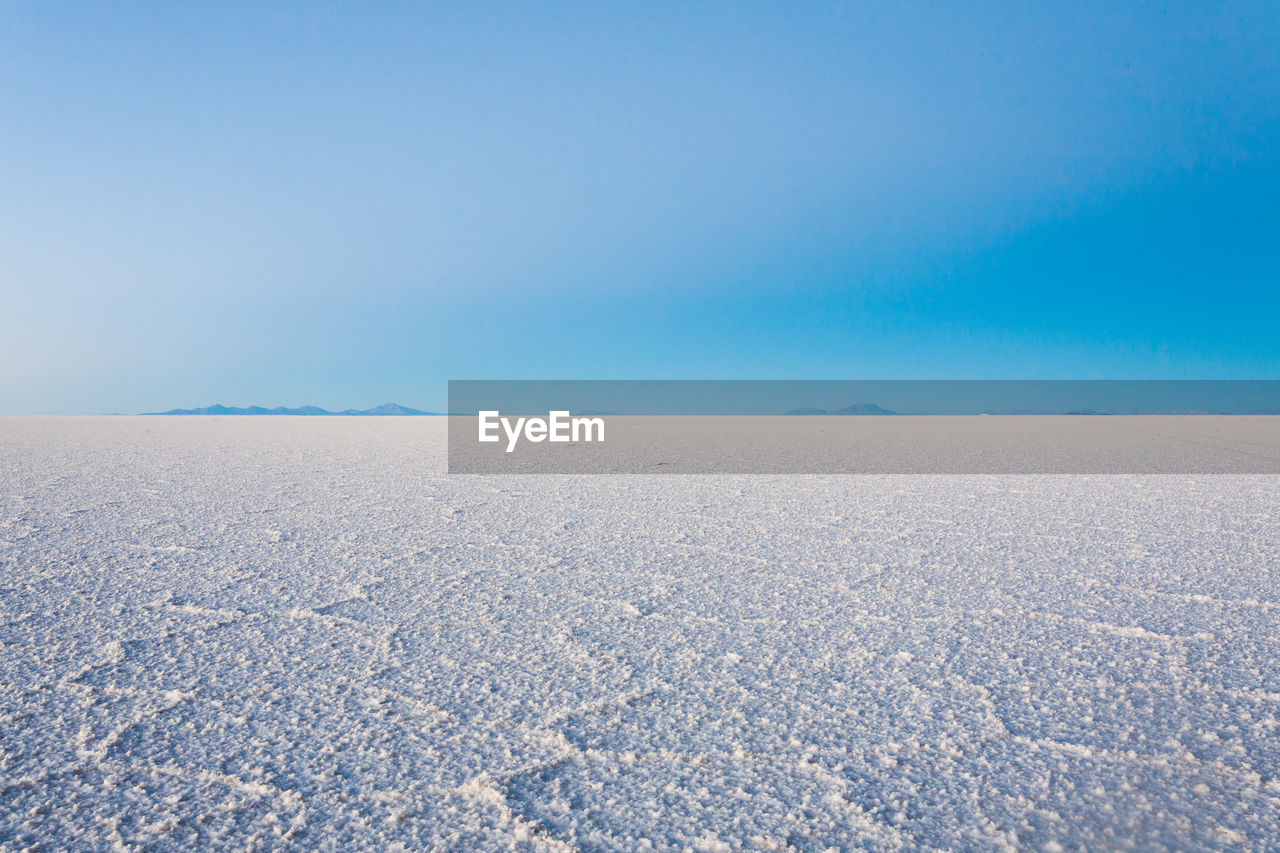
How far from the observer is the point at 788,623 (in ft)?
5.95

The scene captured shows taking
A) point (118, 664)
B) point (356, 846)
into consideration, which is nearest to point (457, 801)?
point (356, 846)

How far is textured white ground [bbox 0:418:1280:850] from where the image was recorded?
1.01 m

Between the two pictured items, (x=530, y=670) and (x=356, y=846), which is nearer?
(x=356, y=846)

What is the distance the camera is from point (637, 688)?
1422 millimetres

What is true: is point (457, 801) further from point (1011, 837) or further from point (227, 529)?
point (227, 529)

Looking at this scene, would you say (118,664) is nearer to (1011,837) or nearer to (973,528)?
(1011,837)

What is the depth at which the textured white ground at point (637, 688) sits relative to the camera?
101 cm

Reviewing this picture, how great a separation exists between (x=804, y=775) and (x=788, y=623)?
72 cm

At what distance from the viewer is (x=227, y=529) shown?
303cm

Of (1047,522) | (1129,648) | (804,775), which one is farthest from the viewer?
(1047,522)

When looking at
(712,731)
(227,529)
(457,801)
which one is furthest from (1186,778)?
(227,529)

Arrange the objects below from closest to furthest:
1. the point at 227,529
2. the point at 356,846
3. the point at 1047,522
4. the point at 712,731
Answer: the point at 356,846, the point at 712,731, the point at 227,529, the point at 1047,522

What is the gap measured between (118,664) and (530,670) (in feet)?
2.80

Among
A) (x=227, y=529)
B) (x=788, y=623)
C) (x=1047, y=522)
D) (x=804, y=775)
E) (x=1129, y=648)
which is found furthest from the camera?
(x=1047, y=522)
